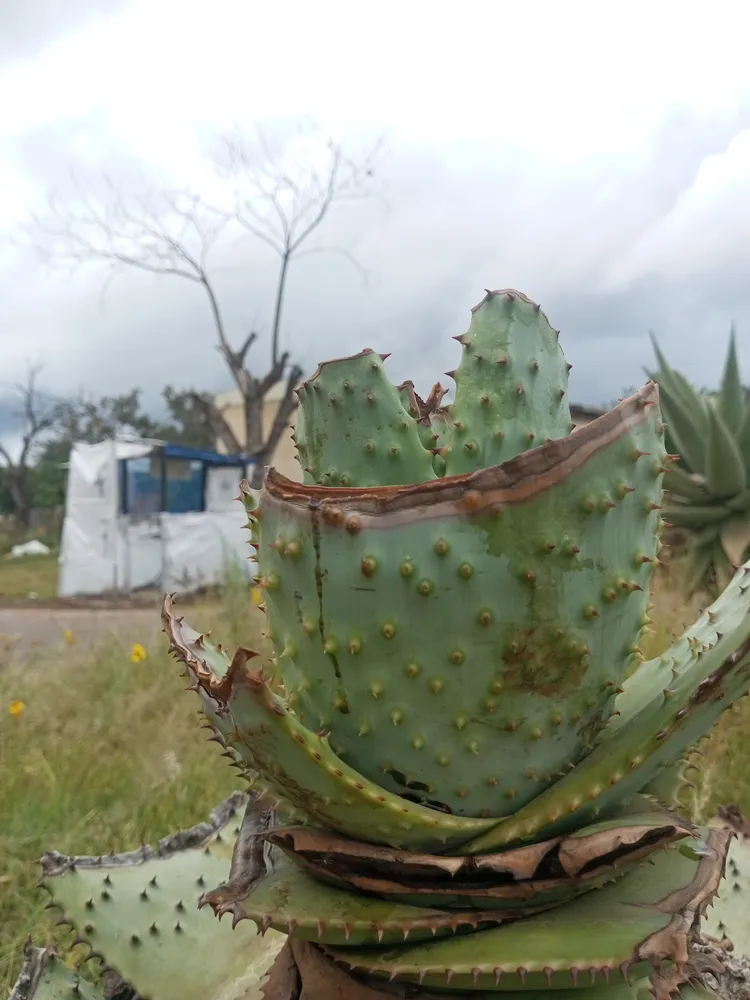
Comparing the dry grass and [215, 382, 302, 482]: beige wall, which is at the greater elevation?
[215, 382, 302, 482]: beige wall

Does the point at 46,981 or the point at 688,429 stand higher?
the point at 688,429

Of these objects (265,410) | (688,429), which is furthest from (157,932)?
(265,410)

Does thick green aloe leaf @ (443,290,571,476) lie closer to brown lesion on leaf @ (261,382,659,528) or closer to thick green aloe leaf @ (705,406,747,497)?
brown lesion on leaf @ (261,382,659,528)

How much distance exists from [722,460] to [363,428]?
3.76 meters

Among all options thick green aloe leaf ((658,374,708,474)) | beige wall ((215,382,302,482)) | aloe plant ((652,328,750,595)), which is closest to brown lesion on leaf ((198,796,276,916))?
aloe plant ((652,328,750,595))

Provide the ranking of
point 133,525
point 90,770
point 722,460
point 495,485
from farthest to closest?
point 133,525 → point 722,460 → point 90,770 → point 495,485

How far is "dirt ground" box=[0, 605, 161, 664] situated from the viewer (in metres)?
6.78

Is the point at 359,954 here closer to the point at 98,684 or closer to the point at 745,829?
the point at 745,829

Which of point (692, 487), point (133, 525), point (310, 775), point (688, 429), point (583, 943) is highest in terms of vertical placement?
point (133, 525)

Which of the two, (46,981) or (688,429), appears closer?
(46,981)

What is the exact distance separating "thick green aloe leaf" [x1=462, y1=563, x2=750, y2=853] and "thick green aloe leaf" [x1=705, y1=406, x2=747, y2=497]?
3.66m

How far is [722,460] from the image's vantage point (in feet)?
13.6

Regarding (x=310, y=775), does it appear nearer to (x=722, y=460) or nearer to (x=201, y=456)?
(x=722, y=460)

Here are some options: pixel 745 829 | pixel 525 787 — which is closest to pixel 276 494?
pixel 525 787
